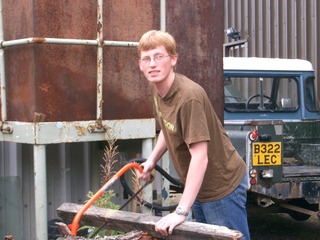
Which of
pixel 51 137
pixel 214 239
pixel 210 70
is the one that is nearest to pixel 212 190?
pixel 214 239

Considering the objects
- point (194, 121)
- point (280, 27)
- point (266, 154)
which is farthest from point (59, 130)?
point (280, 27)

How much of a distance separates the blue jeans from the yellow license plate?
312 cm

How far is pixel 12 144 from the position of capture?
504cm

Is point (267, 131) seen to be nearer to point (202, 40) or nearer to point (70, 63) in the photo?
point (202, 40)

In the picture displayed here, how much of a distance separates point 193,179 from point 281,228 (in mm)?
5535

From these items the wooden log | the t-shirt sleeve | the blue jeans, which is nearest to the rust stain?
the wooden log

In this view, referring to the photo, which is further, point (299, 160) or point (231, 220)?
point (299, 160)

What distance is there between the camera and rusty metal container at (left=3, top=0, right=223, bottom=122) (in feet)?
14.0

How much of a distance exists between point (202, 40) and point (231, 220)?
8.12 feet

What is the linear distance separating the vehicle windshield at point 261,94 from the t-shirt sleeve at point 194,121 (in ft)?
16.1

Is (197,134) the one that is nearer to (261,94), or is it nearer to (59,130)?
(59,130)

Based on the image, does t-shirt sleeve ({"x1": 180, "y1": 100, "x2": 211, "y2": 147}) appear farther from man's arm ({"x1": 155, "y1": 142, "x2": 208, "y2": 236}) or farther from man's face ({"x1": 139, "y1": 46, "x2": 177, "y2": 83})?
man's face ({"x1": 139, "y1": 46, "x2": 177, "y2": 83})

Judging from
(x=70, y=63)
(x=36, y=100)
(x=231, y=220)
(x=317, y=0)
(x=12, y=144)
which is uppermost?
(x=317, y=0)

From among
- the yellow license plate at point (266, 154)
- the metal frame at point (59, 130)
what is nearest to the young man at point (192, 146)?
the metal frame at point (59, 130)
